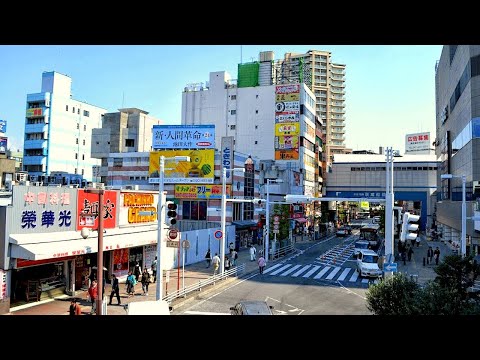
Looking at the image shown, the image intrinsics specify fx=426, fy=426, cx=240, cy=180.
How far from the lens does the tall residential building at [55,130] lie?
228 ft

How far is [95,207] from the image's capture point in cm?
2320

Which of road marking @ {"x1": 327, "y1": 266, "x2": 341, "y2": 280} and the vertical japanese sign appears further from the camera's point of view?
the vertical japanese sign

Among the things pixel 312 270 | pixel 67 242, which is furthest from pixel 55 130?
pixel 67 242

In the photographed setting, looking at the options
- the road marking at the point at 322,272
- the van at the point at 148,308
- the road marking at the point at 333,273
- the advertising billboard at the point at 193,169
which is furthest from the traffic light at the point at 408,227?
the advertising billboard at the point at 193,169

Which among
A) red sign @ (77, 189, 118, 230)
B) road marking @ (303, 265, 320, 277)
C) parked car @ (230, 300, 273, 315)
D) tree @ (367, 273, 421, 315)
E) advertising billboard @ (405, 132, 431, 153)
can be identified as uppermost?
advertising billboard @ (405, 132, 431, 153)

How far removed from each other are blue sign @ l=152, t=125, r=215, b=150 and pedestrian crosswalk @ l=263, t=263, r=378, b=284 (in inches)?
759

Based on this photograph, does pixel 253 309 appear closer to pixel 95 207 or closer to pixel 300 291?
pixel 300 291

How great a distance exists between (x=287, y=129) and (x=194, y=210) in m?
25.5

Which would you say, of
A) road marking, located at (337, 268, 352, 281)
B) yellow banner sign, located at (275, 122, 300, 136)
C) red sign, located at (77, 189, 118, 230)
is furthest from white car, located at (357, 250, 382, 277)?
yellow banner sign, located at (275, 122, 300, 136)

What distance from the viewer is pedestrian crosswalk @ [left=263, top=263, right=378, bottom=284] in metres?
29.2

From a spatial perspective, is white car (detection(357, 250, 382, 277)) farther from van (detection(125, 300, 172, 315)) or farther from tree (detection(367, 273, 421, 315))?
van (detection(125, 300, 172, 315))
